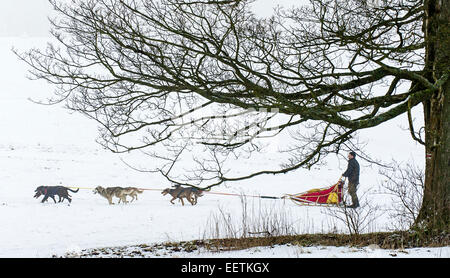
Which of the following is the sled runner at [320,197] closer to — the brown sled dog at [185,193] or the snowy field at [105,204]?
the snowy field at [105,204]

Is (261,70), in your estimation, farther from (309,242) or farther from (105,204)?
(105,204)

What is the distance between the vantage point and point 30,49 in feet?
23.6

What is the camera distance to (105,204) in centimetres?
1311

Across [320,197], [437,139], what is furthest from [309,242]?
[320,197]

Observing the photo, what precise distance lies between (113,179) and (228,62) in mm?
14310

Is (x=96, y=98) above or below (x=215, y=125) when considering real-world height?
above

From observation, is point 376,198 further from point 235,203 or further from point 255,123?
point 255,123

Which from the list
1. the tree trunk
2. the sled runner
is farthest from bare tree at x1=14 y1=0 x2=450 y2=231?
the sled runner

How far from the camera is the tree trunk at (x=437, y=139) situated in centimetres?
609

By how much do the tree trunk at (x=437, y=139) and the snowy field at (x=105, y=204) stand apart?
1.01 metres

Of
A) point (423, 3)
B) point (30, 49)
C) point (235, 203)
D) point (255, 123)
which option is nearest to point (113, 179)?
point (235, 203)
